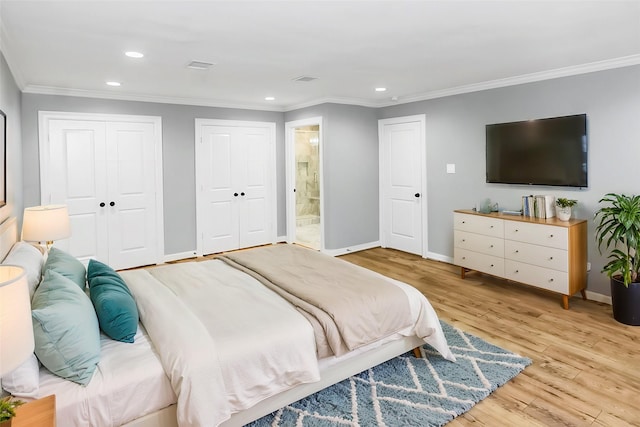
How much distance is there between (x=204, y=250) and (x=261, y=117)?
2.26 meters

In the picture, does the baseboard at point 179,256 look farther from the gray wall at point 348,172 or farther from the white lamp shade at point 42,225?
the white lamp shade at point 42,225

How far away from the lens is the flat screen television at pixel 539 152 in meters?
3.97

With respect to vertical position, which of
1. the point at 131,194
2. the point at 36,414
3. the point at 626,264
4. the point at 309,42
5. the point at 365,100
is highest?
the point at 365,100

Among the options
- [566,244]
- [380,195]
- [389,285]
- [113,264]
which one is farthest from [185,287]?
[380,195]

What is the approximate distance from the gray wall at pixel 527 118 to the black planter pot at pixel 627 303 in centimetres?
49

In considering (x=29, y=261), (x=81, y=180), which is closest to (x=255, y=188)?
(x=81, y=180)

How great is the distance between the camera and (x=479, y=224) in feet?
14.8

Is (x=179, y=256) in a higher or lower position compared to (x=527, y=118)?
lower

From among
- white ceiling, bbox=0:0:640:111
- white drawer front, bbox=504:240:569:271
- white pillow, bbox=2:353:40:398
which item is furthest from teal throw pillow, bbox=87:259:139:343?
white drawer front, bbox=504:240:569:271

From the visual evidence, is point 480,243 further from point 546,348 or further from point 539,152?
point 546,348

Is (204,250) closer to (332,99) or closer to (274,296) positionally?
(332,99)

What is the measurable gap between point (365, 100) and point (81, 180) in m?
3.96

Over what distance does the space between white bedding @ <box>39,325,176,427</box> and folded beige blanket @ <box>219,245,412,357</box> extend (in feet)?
2.82

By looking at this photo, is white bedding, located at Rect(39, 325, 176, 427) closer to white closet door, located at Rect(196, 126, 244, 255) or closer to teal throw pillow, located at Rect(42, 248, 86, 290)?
teal throw pillow, located at Rect(42, 248, 86, 290)
